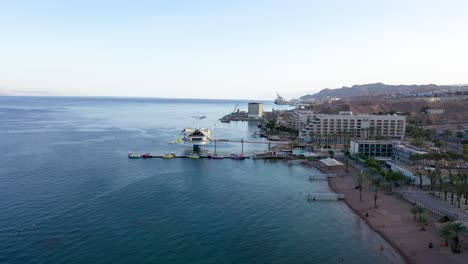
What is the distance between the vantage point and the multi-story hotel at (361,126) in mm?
59000

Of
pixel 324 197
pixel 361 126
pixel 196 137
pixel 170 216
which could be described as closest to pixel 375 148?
pixel 324 197

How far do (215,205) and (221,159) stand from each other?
18820mm

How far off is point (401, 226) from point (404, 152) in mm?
18161

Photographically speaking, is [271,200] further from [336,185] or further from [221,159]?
[221,159]

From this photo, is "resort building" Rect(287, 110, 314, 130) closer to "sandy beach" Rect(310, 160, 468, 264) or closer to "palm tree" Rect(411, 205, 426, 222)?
"sandy beach" Rect(310, 160, 468, 264)

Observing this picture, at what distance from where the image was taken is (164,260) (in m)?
18.1


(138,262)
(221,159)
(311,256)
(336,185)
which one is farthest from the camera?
(221,159)

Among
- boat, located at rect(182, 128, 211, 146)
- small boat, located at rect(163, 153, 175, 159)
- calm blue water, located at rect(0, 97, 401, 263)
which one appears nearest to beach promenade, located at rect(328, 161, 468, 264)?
calm blue water, located at rect(0, 97, 401, 263)

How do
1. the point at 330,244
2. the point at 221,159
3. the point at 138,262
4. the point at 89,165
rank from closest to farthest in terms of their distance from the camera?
the point at 138,262
the point at 330,244
the point at 89,165
the point at 221,159

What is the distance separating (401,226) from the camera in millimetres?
22281

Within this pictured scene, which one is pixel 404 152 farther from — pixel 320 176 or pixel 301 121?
pixel 301 121

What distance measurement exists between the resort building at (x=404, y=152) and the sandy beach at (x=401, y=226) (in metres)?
8.23

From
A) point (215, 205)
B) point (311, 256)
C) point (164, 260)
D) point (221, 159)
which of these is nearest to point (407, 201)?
point (311, 256)

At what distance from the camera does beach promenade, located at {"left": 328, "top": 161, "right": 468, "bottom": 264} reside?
1841 cm
